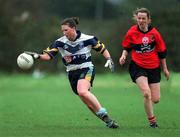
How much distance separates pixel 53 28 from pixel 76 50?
133 ft

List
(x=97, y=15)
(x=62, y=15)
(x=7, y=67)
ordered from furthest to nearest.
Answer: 1. (x=97, y=15)
2. (x=62, y=15)
3. (x=7, y=67)

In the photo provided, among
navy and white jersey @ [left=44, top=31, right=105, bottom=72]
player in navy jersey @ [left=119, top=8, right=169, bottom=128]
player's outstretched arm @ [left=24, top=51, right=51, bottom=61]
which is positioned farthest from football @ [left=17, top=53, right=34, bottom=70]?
→ player in navy jersey @ [left=119, top=8, right=169, bottom=128]

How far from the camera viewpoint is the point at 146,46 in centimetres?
1278

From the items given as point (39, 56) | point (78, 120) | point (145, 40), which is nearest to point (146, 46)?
point (145, 40)

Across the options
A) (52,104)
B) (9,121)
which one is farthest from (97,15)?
(9,121)

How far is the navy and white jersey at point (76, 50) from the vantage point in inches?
496

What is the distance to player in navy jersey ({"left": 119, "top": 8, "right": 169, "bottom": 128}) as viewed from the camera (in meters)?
12.6

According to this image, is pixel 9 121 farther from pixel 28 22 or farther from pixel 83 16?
pixel 83 16

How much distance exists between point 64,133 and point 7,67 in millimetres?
39657

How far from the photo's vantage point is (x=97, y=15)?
8294 centimetres

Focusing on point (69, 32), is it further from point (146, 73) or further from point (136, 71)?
point (146, 73)

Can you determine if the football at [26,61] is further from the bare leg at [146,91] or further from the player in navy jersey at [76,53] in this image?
the bare leg at [146,91]

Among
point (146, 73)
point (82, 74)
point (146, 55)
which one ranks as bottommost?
point (146, 73)

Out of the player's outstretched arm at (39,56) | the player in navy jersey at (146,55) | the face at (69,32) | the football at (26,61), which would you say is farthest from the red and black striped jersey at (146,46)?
the football at (26,61)
